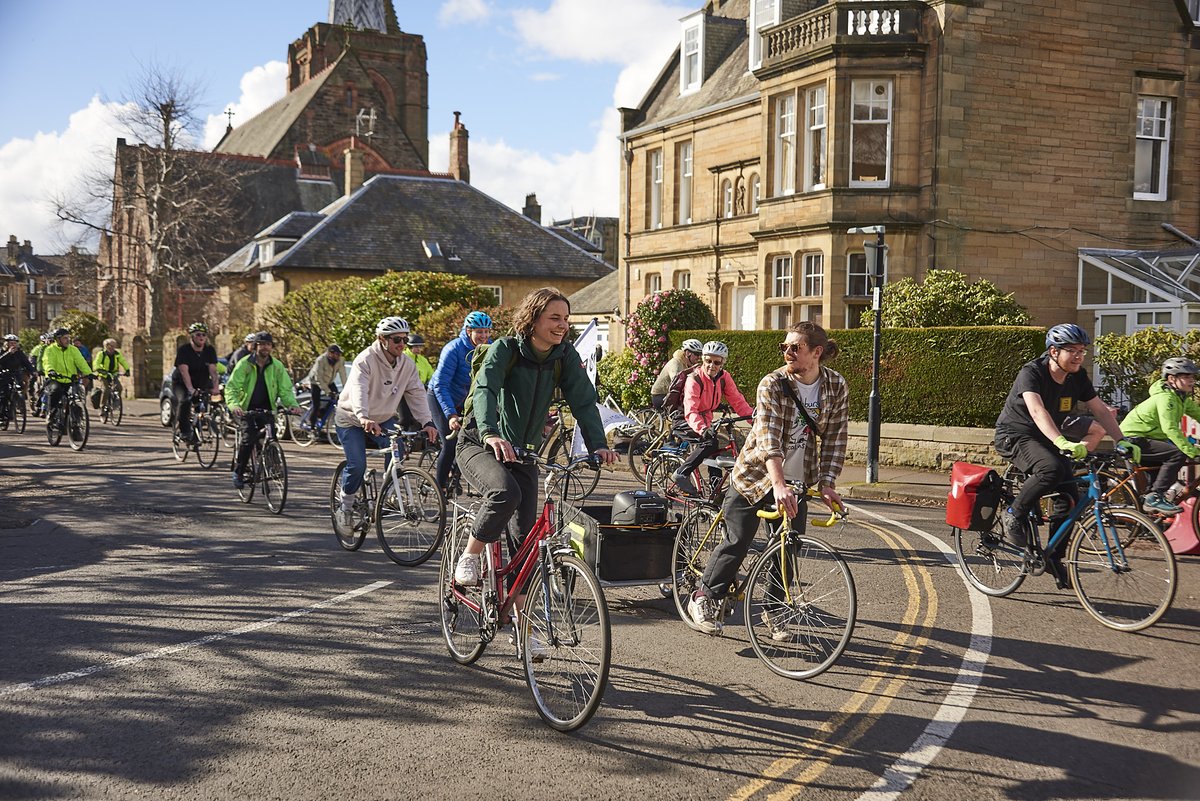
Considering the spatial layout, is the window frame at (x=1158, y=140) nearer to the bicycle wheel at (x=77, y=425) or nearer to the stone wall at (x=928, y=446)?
the stone wall at (x=928, y=446)

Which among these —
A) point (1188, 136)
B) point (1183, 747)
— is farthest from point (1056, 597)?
point (1188, 136)

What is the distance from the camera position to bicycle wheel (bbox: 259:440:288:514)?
1185 cm

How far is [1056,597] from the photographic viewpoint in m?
8.12

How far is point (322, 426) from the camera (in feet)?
68.0

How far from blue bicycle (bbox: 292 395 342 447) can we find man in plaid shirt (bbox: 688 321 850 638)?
1475cm

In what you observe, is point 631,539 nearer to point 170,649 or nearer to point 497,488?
point 497,488

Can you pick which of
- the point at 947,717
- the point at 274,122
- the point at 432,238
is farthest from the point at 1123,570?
the point at 274,122

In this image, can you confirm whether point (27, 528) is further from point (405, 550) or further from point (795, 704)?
point (795, 704)

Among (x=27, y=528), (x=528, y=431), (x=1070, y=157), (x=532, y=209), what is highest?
(x=532, y=209)

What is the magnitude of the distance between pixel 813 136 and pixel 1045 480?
60.1ft

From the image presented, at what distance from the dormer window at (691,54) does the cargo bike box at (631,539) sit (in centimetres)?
2764

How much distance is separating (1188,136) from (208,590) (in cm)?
2451

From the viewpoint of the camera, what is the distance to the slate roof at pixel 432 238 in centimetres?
4512

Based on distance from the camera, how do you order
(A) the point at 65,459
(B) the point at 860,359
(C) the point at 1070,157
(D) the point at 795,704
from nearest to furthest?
(D) the point at 795,704 < (A) the point at 65,459 < (B) the point at 860,359 < (C) the point at 1070,157
